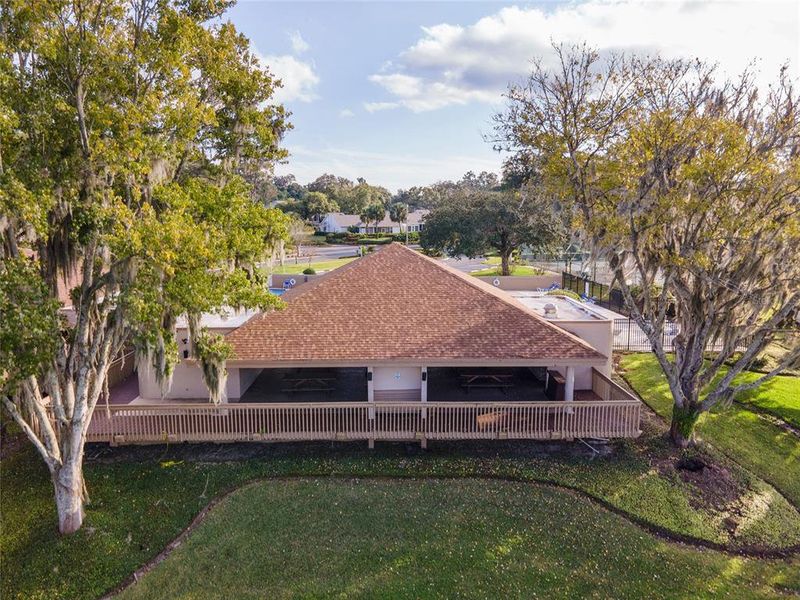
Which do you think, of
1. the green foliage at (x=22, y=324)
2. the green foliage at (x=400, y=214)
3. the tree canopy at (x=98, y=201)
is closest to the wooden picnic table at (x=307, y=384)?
the tree canopy at (x=98, y=201)

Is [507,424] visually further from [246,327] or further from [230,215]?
[230,215]

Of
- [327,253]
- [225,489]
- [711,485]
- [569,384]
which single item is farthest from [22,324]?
[327,253]

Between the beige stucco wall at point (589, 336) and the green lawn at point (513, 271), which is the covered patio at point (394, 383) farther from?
the green lawn at point (513, 271)

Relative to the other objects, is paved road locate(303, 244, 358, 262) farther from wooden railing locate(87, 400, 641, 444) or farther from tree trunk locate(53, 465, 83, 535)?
tree trunk locate(53, 465, 83, 535)

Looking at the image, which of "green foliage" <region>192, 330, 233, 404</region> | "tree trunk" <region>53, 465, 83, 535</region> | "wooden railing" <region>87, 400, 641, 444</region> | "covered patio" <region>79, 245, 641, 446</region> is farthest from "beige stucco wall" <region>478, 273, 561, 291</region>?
"tree trunk" <region>53, 465, 83, 535</region>

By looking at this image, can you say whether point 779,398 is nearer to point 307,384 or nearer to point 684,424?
point 684,424

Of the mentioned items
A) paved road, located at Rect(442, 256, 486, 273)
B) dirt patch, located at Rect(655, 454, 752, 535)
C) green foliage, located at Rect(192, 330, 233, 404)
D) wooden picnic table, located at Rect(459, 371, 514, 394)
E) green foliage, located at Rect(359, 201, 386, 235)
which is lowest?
dirt patch, located at Rect(655, 454, 752, 535)

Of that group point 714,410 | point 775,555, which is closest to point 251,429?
point 775,555
